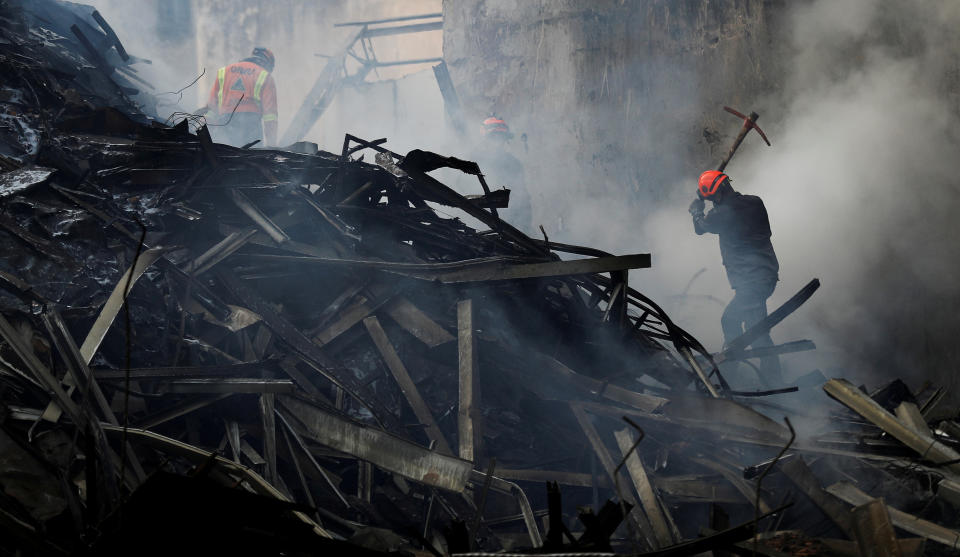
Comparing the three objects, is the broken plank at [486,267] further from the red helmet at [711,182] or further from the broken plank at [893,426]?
the red helmet at [711,182]

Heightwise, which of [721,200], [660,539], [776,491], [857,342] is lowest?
[660,539]

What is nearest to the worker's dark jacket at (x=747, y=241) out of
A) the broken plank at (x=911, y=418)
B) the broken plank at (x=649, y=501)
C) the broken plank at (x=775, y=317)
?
the broken plank at (x=775, y=317)

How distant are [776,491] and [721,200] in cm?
451

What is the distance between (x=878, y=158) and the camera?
23.8ft

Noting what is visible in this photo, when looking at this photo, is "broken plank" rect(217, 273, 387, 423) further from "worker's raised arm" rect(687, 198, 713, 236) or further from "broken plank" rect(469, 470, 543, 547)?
"worker's raised arm" rect(687, 198, 713, 236)

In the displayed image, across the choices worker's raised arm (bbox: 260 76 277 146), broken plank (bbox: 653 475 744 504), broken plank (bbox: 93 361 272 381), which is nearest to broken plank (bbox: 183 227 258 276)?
broken plank (bbox: 93 361 272 381)

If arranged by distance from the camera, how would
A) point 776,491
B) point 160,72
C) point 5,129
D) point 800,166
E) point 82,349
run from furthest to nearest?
point 160,72 → point 800,166 → point 5,129 → point 776,491 → point 82,349

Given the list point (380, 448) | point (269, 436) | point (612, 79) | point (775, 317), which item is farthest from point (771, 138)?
point (269, 436)

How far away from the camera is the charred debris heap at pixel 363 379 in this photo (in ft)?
8.62

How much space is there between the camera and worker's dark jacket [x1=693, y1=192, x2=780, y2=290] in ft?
22.2

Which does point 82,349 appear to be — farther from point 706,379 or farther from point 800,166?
point 800,166

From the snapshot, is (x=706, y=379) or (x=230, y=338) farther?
(x=706, y=379)

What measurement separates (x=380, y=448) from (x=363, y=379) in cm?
88

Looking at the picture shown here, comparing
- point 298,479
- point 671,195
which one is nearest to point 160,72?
point 671,195
